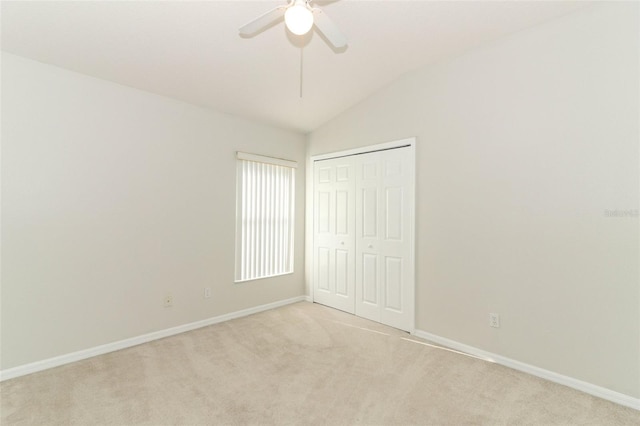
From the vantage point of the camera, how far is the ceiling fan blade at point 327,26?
1761 millimetres

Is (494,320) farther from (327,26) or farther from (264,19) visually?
(264,19)

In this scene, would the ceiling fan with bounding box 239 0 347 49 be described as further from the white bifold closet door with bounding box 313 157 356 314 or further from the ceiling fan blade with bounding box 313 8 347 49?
the white bifold closet door with bounding box 313 157 356 314

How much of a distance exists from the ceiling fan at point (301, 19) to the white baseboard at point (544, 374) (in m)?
2.85

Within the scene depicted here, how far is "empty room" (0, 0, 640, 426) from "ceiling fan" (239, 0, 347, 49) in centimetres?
1

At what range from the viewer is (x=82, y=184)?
279 centimetres

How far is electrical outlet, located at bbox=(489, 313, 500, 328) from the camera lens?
2.80 m

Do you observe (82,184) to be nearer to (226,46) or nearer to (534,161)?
(226,46)

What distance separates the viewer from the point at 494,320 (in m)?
2.82

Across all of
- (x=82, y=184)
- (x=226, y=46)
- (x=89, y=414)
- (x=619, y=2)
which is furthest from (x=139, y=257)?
(x=619, y=2)

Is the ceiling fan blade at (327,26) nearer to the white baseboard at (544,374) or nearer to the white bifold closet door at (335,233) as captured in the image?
the white bifold closet door at (335,233)

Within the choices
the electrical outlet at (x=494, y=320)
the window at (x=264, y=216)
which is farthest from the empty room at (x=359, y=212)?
the window at (x=264, y=216)

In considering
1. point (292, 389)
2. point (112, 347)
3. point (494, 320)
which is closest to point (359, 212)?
point (494, 320)

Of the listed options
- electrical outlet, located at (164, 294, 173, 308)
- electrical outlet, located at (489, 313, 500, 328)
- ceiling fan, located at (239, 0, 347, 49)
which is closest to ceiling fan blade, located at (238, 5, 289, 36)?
ceiling fan, located at (239, 0, 347, 49)

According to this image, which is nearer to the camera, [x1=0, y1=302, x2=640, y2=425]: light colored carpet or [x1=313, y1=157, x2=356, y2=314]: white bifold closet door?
[x1=0, y1=302, x2=640, y2=425]: light colored carpet
